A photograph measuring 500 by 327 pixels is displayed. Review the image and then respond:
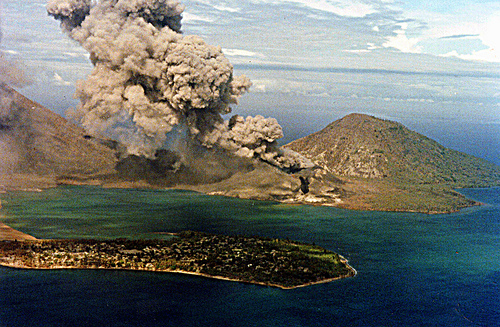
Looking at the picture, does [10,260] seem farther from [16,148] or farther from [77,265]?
[16,148]

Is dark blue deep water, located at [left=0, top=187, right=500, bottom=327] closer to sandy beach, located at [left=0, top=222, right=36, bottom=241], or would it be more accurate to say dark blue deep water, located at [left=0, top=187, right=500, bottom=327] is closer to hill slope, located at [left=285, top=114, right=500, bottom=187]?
sandy beach, located at [left=0, top=222, right=36, bottom=241]

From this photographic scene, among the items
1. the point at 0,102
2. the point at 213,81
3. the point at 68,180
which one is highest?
the point at 213,81

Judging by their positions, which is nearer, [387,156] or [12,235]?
[12,235]

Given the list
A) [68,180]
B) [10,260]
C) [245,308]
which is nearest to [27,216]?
[10,260]

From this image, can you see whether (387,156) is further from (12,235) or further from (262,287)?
(12,235)

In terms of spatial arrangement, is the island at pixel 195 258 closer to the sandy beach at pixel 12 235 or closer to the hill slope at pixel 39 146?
the sandy beach at pixel 12 235

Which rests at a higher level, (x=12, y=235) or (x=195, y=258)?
(x=195, y=258)

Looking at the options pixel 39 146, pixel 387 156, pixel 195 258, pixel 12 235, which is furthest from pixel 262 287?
pixel 387 156
